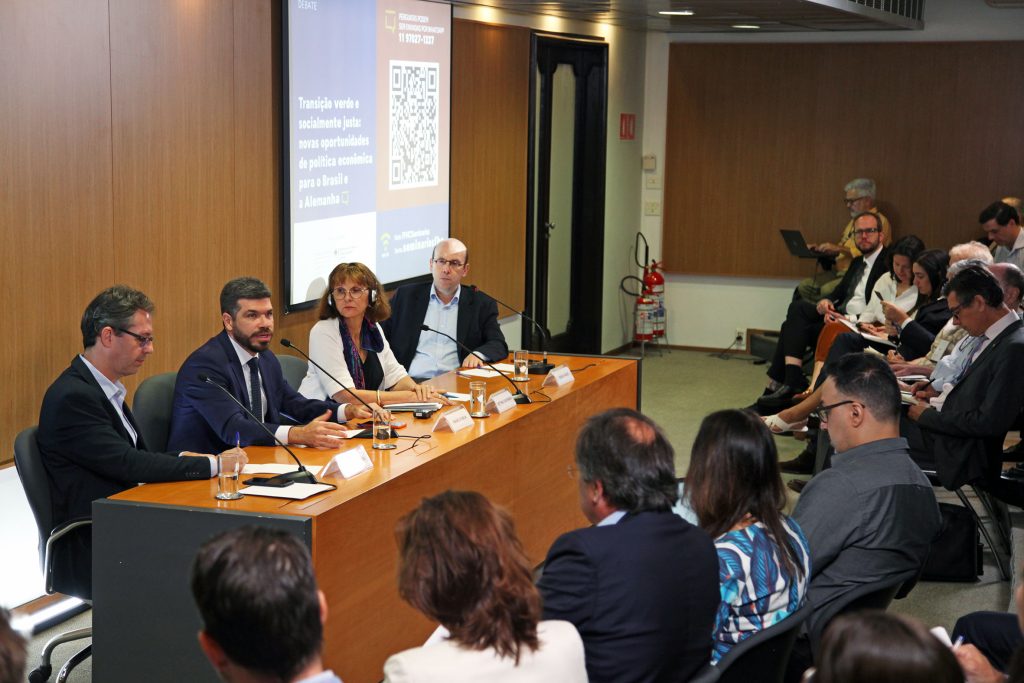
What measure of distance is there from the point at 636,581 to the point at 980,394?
304cm

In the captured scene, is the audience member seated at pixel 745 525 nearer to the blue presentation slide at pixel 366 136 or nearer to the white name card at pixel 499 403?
the white name card at pixel 499 403

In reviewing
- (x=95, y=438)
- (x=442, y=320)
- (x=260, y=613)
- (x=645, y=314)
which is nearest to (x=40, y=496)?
(x=95, y=438)

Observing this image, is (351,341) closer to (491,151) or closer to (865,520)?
(865,520)

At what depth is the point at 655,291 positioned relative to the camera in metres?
10.0

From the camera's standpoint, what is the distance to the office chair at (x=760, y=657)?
8.09 ft

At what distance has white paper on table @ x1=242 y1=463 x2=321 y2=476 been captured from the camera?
348 centimetres

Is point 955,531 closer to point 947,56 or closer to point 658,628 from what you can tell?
point 658,628

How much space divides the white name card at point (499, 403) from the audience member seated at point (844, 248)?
4572mm

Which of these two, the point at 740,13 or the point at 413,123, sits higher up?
the point at 740,13

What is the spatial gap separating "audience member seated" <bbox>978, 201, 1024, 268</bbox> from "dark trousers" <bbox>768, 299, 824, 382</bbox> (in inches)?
47.8

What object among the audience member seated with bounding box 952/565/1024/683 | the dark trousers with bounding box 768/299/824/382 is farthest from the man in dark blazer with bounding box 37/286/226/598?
the dark trousers with bounding box 768/299/824/382

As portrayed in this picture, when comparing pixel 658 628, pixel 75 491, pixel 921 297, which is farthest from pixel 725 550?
pixel 921 297

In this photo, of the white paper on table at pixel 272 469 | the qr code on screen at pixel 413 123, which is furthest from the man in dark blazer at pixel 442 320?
the white paper on table at pixel 272 469

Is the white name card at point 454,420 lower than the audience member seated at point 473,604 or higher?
lower
